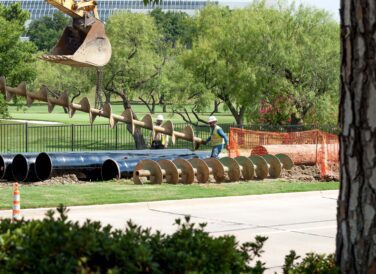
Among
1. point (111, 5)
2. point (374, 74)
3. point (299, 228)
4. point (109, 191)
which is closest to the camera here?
point (374, 74)

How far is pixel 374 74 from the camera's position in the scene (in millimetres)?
5801

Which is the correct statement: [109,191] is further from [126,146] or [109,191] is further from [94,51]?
[126,146]

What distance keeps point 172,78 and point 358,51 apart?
47.6 meters

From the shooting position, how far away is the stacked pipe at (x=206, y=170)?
77.2 feet

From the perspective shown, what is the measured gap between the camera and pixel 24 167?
81.7 ft

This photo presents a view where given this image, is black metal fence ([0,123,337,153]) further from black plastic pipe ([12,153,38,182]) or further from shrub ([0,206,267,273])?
shrub ([0,206,267,273])

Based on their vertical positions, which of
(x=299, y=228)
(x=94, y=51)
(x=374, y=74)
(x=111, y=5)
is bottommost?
(x=299, y=228)

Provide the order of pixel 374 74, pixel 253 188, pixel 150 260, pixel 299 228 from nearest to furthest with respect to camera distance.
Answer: pixel 150 260, pixel 374 74, pixel 299 228, pixel 253 188

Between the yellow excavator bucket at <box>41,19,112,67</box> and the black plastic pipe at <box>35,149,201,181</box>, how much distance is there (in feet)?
9.87

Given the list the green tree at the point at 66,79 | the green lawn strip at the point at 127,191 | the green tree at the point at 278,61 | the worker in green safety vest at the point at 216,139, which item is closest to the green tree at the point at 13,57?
the green tree at the point at 66,79

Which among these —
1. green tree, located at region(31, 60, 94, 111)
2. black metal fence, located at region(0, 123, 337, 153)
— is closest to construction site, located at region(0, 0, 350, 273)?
green tree, located at region(31, 60, 94, 111)

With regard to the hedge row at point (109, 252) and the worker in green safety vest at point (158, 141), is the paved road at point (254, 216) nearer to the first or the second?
the hedge row at point (109, 252)

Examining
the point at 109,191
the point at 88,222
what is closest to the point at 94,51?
the point at 109,191

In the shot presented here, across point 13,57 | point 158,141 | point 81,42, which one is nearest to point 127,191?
point 81,42
